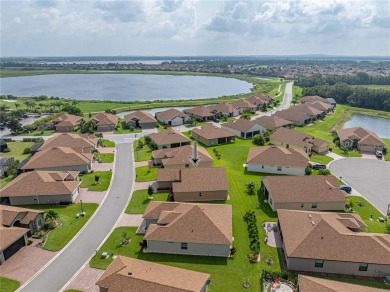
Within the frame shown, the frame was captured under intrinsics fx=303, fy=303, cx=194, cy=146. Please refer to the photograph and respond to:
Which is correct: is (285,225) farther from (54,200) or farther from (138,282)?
(54,200)

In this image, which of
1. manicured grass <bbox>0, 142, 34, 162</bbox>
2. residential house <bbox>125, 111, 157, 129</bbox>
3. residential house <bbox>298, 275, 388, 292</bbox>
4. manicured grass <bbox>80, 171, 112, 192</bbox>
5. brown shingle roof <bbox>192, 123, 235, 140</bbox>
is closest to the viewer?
residential house <bbox>298, 275, 388, 292</bbox>

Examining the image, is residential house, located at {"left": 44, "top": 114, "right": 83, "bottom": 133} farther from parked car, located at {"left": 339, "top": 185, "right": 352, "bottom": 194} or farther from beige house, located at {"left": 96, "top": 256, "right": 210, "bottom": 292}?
parked car, located at {"left": 339, "top": 185, "right": 352, "bottom": 194}

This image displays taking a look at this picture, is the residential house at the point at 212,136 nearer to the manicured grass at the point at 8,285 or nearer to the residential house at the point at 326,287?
the residential house at the point at 326,287

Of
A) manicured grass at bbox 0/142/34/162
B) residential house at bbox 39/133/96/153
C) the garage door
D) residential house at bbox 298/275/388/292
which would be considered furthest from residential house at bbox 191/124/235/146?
residential house at bbox 298/275/388/292

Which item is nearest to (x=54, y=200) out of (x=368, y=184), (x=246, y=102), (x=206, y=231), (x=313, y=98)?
(x=206, y=231)

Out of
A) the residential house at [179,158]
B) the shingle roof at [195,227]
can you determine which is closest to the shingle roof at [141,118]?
the residential house at [179,158]

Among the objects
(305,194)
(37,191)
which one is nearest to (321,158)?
(305,194)
